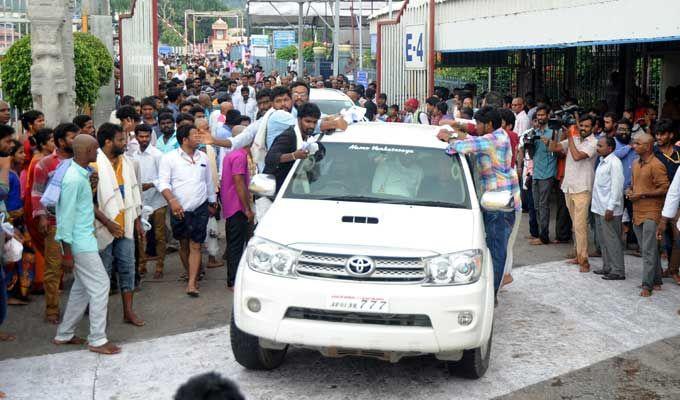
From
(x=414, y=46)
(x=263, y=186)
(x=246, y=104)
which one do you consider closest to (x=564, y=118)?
(x=414, y=46)

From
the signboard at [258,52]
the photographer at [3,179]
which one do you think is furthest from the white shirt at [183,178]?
the signboard at [258,52]

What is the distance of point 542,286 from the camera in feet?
32.1

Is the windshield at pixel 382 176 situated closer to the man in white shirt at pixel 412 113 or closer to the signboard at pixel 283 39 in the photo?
the man in white shirt at pixel 412 113

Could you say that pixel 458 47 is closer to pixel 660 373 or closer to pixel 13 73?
pixel 13 73

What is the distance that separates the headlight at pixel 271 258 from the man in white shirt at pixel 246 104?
13.7 m

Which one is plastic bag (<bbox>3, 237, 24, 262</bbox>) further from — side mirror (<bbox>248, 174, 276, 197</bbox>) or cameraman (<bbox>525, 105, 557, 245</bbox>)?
cameraman (<bbox>525, 105, 557, 245</bbox>)

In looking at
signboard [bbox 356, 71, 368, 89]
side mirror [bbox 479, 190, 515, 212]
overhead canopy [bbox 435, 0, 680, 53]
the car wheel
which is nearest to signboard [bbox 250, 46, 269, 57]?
signboard [bbox 356, 71, 368, 89]

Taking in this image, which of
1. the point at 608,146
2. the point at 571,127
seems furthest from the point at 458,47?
the point at 608,146

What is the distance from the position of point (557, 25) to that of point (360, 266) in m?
7.70

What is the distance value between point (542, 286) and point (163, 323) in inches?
152

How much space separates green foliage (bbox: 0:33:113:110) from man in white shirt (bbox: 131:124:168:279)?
4.74 m

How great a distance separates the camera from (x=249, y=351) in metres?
6.76

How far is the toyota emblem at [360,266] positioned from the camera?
6219mm

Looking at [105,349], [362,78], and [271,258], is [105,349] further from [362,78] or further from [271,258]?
[362,78]
